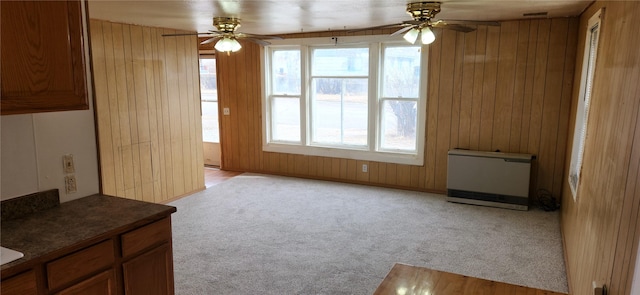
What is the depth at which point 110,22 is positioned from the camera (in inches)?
174

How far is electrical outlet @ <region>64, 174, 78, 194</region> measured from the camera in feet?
7.64

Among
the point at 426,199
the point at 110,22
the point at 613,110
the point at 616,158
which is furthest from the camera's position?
the point at 426,199

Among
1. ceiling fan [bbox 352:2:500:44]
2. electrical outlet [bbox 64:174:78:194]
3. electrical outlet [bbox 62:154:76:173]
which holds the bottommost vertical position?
electrical outlet [bbox 64:174:78:194]

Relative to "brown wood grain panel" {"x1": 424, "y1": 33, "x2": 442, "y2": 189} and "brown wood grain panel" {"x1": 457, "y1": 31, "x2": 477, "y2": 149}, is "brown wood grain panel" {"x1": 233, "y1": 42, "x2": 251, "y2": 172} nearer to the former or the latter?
"brown wood grain panel" {"x1": 424, "y1": 33, "x2": 442, "y2": 189}

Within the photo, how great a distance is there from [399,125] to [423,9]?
7.70 feet

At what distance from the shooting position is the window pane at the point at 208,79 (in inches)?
290

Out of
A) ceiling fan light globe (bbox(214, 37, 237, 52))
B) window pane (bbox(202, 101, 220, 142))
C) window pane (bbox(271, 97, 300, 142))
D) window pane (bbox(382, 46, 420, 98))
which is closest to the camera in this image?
ceiling fan light globe (bbox(214, 37, 237, 52))

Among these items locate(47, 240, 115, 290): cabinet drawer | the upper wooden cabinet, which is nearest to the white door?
the upper wooden cabinet

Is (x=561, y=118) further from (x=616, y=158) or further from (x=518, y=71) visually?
(x=616, y=158)

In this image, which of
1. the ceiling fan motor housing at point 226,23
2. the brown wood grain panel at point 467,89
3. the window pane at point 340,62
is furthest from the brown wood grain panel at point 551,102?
the ceiling fan motor housing at point 226,23

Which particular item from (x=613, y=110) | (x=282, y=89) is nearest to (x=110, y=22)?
(x=282, y=89)

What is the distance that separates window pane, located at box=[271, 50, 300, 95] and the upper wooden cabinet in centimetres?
438

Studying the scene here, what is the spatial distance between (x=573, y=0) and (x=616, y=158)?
215 cm

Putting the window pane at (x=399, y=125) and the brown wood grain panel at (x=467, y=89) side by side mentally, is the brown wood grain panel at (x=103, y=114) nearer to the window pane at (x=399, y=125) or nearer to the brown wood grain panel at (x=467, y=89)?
the window pane at (x=399, y=125)
